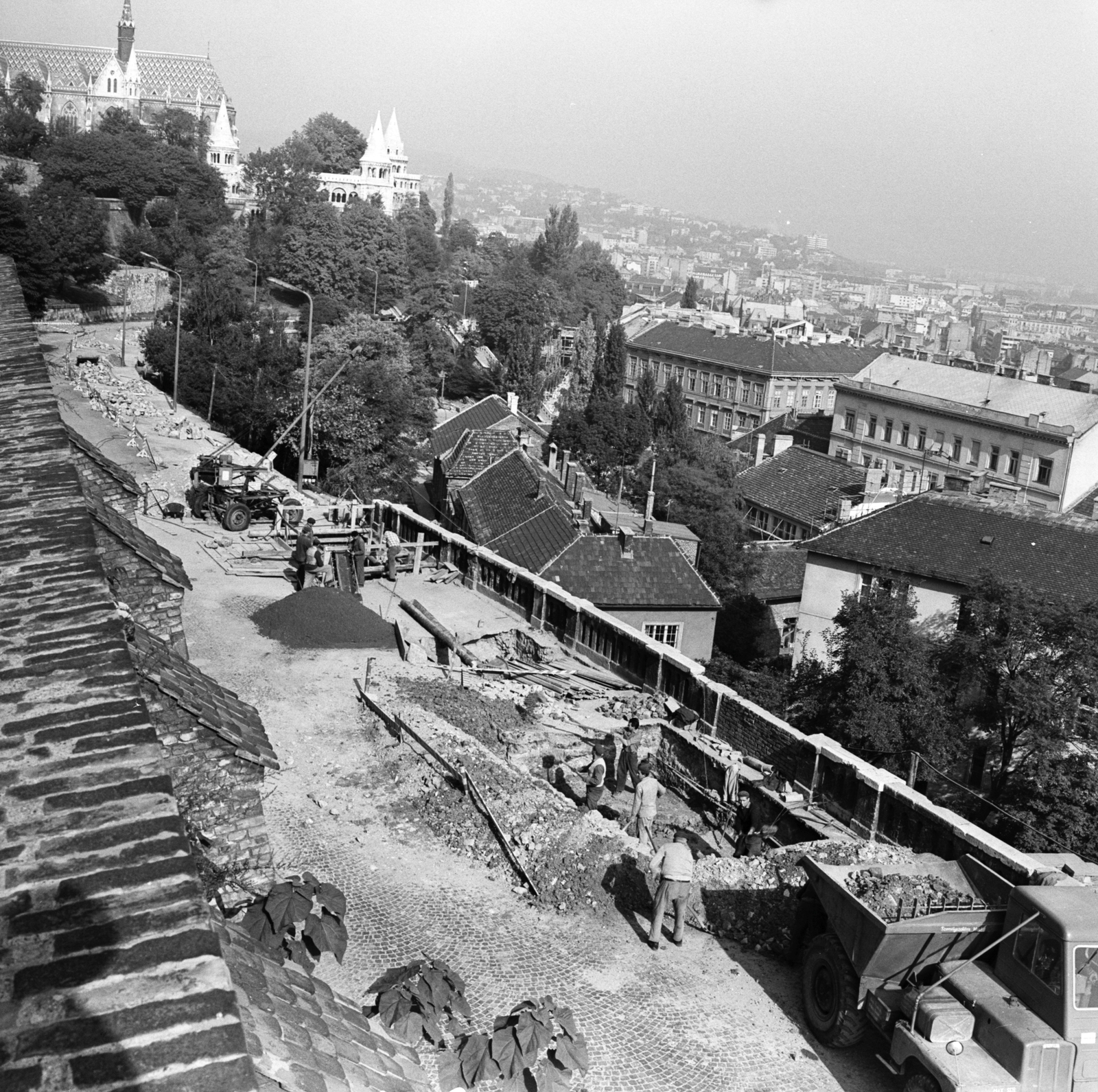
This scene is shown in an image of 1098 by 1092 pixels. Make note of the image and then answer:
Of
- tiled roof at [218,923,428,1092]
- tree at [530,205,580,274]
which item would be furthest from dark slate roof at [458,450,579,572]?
tree at [530,205,580,274]

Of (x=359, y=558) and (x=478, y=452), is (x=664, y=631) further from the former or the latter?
(x=478, y=452)

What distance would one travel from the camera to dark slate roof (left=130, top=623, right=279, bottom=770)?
36.7 ft

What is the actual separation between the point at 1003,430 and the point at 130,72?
6429 inches

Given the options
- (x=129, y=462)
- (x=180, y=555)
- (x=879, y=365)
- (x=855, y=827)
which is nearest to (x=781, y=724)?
(x=855, y=827)

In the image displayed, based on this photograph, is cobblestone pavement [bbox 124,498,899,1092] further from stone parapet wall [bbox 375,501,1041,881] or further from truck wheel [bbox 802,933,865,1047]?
stone parapet wall [bbox 375,501,1041,881]

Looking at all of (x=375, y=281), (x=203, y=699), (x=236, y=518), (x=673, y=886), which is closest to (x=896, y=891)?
(x=673, y=886)

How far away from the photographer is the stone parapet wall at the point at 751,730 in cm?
1466

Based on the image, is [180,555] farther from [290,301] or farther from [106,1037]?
[290,301]

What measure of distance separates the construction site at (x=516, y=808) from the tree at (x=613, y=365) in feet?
178

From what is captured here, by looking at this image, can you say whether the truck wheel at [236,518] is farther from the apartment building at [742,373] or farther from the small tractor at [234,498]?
the apartment building at [742,373]

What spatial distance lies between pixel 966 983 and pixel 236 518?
23444mm

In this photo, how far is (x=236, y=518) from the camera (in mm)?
30266

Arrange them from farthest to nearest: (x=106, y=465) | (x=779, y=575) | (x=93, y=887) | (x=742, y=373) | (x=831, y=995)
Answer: (x=742, y=373) → (x=779, y=575) → (x=106, y=465) → (x=831, y=995) → (x=93, y=887)

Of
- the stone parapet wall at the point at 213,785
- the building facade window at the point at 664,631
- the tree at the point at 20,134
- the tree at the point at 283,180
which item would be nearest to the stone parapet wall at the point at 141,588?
the stone parapet wall at the point at 213,785
